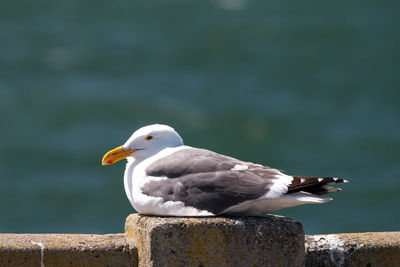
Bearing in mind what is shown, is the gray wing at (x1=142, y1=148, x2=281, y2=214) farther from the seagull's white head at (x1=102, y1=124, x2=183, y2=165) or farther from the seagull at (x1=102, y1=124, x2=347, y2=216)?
the seagull's white head at (x1=102, y1=124, x2=183, y2=165)

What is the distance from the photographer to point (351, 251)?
4574mm

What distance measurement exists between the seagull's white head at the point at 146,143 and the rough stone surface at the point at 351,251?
1.40 metres

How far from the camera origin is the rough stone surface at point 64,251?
4.12 m

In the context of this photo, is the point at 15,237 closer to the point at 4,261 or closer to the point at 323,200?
the point at 4,261

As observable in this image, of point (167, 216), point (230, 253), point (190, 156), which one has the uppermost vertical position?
point (190, 156)

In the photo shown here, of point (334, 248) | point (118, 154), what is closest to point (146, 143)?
point (118, 154)

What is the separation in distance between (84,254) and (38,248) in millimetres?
288

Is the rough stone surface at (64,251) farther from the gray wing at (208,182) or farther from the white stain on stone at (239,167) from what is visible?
the white stain on stone at (239,167)

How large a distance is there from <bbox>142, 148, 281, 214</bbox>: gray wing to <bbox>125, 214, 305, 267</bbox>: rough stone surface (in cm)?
20

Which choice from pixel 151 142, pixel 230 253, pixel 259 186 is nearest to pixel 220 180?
pixel 259 186

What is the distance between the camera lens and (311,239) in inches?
182

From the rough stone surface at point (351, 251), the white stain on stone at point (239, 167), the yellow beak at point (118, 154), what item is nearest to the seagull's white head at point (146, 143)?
the yellow beak at point (118, 154)

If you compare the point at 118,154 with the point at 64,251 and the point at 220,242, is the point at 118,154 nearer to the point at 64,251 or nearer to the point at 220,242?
the point at 64,251

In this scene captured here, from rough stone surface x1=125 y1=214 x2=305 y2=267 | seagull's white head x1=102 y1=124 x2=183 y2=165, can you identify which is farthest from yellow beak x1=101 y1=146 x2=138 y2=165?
rough stone surface x1=125 y1=214 x2=305 y2=267
